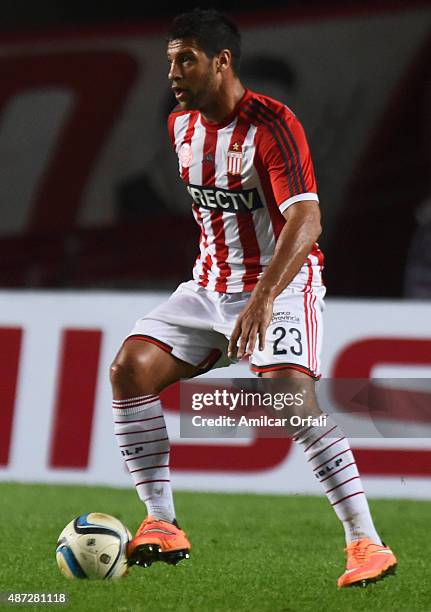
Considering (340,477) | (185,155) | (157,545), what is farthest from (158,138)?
(340,477)

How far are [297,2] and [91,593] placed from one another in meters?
7.63

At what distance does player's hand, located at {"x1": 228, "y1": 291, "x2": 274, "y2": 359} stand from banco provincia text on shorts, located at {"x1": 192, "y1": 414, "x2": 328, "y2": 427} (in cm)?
37

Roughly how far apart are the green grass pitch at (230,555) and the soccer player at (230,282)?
0.53ft

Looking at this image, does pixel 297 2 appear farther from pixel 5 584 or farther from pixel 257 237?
pixel 5 584

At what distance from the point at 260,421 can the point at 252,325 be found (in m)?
2.45

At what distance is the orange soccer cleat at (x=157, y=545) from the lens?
4.22 m

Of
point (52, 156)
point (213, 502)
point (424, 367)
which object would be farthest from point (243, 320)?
point (52, 156)

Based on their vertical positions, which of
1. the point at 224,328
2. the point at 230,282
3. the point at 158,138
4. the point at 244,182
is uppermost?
the point at 158,138

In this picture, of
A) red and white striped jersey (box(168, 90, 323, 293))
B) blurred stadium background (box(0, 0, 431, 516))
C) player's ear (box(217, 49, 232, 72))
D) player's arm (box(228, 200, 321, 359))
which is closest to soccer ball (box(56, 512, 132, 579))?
player's arm (box(228, 200, 321, 359))

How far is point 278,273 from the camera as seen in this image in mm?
3896

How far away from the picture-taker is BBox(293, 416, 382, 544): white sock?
4105mm

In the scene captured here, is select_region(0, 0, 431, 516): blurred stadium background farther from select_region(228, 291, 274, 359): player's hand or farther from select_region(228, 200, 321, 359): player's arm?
select_region(228, 291, 274, 359): player's hand

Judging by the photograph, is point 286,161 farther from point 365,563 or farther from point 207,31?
point 365,563

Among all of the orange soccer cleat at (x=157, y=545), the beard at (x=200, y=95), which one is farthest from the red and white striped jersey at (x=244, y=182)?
the orange soccer cleat at (x=157, y=545)
